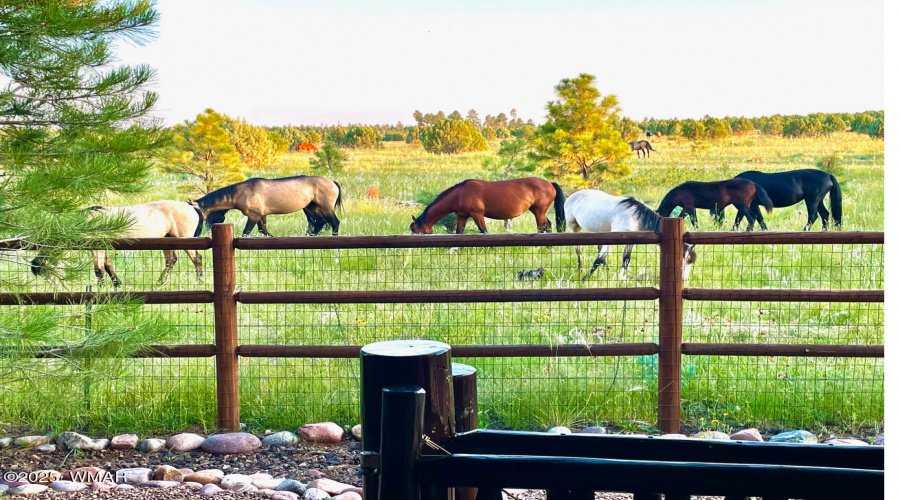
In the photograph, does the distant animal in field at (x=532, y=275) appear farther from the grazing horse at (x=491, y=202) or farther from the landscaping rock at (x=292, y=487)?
the landscaping rock at (x=292, y=487)

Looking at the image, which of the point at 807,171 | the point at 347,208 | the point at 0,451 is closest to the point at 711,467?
the point at 0,451

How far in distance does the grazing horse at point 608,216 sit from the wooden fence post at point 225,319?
4317mm

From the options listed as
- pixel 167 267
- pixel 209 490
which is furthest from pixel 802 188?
pixel 209 490

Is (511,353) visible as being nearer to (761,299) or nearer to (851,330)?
(761,299)

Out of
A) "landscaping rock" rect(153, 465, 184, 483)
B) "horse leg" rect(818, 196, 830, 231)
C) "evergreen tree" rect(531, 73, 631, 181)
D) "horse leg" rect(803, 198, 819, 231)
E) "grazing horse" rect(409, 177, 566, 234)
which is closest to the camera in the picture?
"landscaping rock" rect(153, 465, 184, 483)

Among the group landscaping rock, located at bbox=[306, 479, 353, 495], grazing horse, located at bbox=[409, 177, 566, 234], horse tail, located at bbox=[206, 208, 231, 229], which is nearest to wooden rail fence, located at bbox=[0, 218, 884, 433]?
landscaping rock, located at bbox=[306, 479, 353, 495]

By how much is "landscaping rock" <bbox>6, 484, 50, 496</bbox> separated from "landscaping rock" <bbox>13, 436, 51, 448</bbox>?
0.70 metres

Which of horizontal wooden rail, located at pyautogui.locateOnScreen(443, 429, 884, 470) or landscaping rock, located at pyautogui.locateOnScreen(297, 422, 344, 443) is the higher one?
horizontal wooden rail, located at pyautogui.locateOnScreen(443, 429, 884, 470)

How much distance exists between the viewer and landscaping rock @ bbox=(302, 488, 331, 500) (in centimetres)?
346

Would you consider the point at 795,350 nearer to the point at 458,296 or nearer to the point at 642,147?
the point at 458,296

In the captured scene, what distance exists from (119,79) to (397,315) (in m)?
3.42

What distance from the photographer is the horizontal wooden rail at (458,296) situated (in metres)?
4.35

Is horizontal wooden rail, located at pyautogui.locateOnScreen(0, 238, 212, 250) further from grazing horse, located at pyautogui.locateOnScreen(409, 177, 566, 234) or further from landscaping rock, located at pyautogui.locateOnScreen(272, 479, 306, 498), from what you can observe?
grazing horse, located at pyautogui.locateOnScreen(409, 177, 566, 234)

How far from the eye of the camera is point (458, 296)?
14.4 ft
